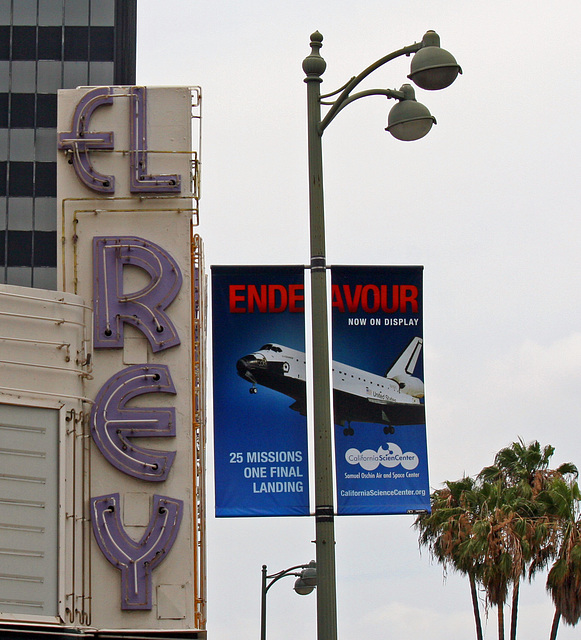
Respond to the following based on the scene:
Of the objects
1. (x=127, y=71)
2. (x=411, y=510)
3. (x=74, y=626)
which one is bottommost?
(x=74, y=626)

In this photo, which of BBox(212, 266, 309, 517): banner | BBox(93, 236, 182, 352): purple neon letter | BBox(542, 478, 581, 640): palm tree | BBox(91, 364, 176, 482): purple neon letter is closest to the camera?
BBox(212, 266, 309, 517): banner

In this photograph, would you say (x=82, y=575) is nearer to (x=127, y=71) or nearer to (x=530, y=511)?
(x=530, y=511)

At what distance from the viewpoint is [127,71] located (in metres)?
59.3

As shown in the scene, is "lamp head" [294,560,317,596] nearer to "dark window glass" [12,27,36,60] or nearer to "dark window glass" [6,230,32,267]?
"dark window glass" [6,230,32,267]

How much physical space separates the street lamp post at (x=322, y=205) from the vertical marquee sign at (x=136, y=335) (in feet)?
20.4

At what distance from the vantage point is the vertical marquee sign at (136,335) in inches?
733

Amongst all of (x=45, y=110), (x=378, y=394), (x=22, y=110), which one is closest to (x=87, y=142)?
(x=378, y=394)

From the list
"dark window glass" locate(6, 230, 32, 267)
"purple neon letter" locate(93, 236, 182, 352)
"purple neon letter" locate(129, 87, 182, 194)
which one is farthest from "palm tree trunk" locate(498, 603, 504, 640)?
"dark window glass" locate(6, 230, 32, 267)

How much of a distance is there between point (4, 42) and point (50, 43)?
2.06 meters

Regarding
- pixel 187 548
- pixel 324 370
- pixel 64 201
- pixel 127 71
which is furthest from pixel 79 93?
pixel 127 71

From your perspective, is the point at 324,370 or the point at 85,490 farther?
the point at 85,490

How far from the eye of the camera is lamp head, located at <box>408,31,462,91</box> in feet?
43.4

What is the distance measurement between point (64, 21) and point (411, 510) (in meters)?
49.6

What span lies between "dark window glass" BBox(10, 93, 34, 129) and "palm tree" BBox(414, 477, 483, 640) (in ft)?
96.2
